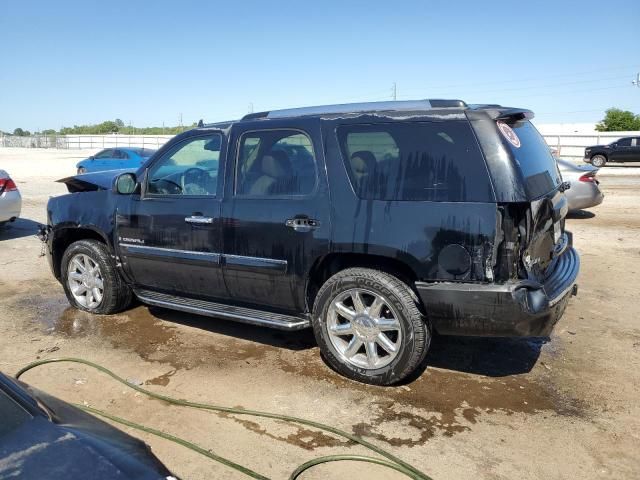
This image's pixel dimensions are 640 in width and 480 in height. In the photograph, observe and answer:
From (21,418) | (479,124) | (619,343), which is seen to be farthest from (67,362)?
(619,343)

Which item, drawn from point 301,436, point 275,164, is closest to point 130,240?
point 275,164

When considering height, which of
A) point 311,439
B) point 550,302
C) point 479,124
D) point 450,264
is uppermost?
point 479,124

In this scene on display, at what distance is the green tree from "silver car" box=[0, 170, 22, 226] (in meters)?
54.8

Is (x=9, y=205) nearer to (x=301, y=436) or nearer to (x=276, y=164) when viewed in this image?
(x=276, y=164)

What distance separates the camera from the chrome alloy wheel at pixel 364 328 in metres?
3.84

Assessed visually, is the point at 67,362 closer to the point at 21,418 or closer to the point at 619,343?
the point at 21,418

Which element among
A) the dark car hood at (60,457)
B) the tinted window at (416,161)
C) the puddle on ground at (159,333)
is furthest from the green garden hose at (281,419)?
the tinted window at (416,161)

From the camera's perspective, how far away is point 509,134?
3670 millimetres

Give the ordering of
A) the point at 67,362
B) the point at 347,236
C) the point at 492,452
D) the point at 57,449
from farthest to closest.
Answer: the point at 67,362 < the point at 347,236 < the point at 492,452 < the point at 57,449

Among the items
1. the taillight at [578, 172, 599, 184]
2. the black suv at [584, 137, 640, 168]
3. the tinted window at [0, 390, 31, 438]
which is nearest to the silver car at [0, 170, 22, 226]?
the tinted window at [0, 390, 31, 438]

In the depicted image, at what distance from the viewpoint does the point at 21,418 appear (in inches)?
71.6

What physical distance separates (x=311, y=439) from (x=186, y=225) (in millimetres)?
2134

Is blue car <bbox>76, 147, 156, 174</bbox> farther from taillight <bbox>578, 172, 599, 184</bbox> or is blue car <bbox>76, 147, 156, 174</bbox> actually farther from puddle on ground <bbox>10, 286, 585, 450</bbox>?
puddle on ground <bbox>10, 286, 585, 450</bbox>

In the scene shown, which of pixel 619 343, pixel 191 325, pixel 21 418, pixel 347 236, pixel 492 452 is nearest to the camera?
pixel 21 418
